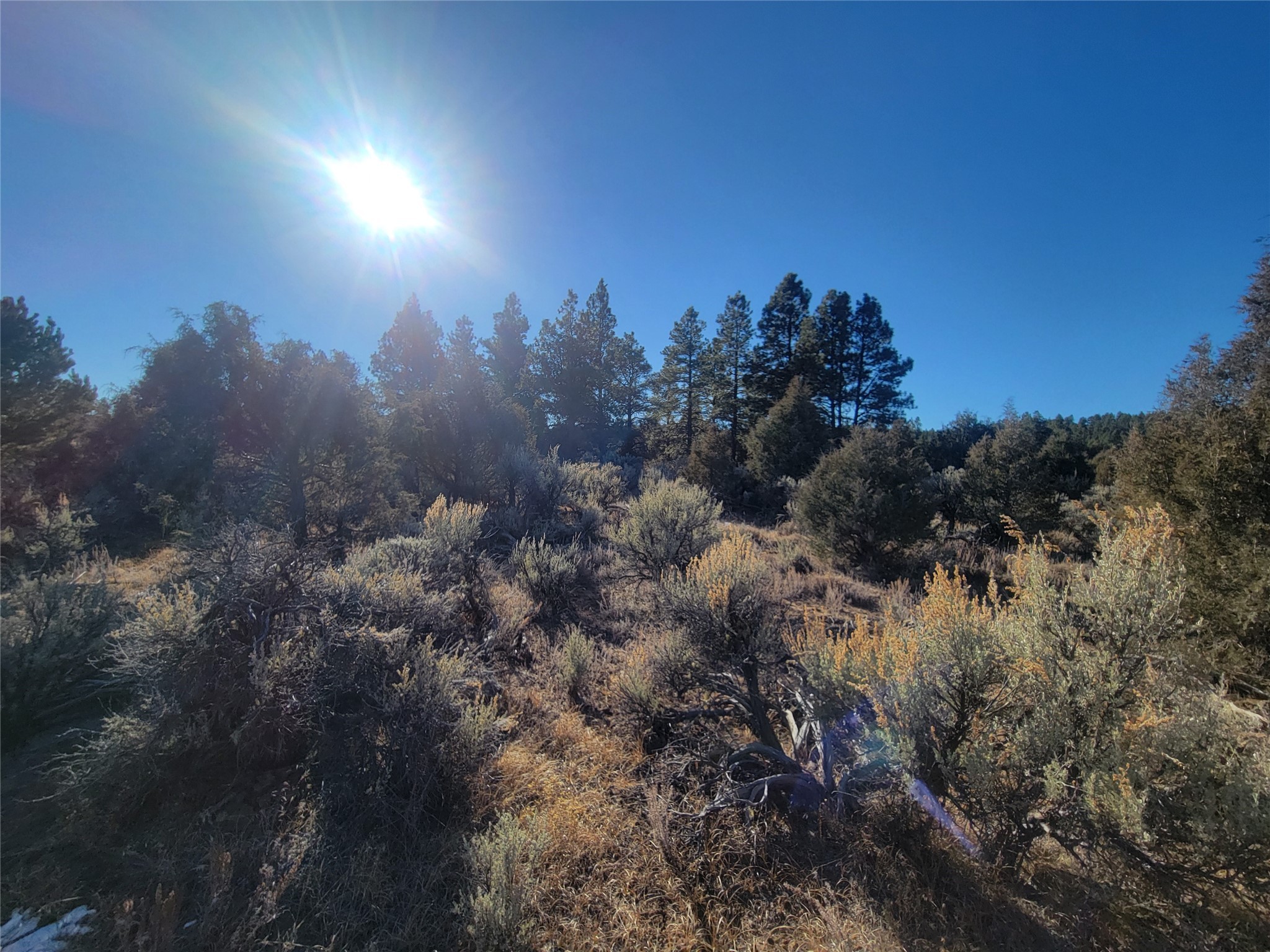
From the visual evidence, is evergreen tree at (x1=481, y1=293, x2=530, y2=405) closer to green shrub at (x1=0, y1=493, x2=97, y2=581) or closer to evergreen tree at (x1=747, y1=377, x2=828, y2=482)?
evergreen tree at (x1=747, y1=377, x2=828, y2=482)

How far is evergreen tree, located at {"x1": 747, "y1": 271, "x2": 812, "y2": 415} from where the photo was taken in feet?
80.5

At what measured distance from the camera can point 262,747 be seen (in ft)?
10.6

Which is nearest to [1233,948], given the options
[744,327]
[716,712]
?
[716,712]

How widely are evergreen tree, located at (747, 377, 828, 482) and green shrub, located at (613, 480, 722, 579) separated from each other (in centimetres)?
1207

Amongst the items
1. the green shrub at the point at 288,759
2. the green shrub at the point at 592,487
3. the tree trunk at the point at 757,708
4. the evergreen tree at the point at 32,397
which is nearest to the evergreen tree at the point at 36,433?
the evergreen tree at the point at 32,397

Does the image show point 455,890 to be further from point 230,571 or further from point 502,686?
point 230,571

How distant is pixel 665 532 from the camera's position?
733 cm

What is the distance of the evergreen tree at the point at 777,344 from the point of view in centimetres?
2453

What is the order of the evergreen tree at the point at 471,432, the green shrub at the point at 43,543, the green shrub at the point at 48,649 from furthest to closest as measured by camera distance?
the evergreen tree at the point at 471,432 < the green shrub at the point at 43,543 < the green shrub at the point at 48,649

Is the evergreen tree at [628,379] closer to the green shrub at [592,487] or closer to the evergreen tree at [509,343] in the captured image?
the evergreen tree at [509,343]

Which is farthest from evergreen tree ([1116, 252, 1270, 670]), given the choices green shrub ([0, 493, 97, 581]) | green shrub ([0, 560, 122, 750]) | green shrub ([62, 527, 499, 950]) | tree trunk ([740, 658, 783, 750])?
green shrub ([0, 493, 97, 581])

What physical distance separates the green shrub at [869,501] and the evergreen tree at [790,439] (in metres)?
7.92

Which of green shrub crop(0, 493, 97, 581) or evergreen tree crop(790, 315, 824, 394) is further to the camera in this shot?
evergreen tree crop(790, 315, 824, 394)

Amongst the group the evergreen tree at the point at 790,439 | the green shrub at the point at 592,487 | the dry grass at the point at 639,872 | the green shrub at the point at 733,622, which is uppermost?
the evergreen tree at the point at 790,439
